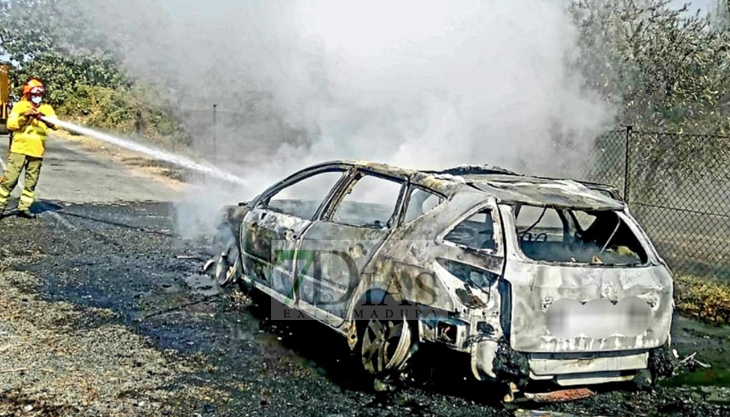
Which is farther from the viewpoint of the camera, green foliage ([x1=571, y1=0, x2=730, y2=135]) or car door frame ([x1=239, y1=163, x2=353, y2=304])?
green foliage ([x1=571, y1=0, x2=730, y2=135])

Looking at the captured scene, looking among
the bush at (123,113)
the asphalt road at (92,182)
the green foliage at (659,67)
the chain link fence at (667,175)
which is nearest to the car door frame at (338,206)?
the chain link fence at (667,175)

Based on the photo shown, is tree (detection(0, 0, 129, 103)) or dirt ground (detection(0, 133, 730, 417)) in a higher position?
tree (detection(0, 0, 129, 103))

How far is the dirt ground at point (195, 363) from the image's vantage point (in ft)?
14.0

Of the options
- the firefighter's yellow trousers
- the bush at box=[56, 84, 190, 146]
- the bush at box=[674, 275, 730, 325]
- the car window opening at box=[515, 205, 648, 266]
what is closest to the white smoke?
the firefighter's yellow trousers

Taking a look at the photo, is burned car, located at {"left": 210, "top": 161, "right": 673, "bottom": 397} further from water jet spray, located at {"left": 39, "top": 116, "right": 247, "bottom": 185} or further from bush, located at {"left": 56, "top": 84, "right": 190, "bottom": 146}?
bush, located at {"left": 56, "top": 84, "right": 190, "bottom": 146}

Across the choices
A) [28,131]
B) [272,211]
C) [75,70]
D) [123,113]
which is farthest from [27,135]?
[75,70]

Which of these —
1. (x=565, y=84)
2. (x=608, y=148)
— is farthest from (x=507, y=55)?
(x=608, y=148)

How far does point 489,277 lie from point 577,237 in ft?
4.75

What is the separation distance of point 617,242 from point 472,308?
1.47 m

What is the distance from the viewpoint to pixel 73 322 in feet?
18.6

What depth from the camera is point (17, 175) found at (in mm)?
9930


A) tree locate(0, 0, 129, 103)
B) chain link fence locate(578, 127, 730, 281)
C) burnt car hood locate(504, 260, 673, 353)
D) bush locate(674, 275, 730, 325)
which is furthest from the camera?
tree locate(0, 0, 129, 103)

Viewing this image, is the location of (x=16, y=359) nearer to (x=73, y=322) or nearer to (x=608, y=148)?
(x=73, y=322)

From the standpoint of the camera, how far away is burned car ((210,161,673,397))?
4.13m
